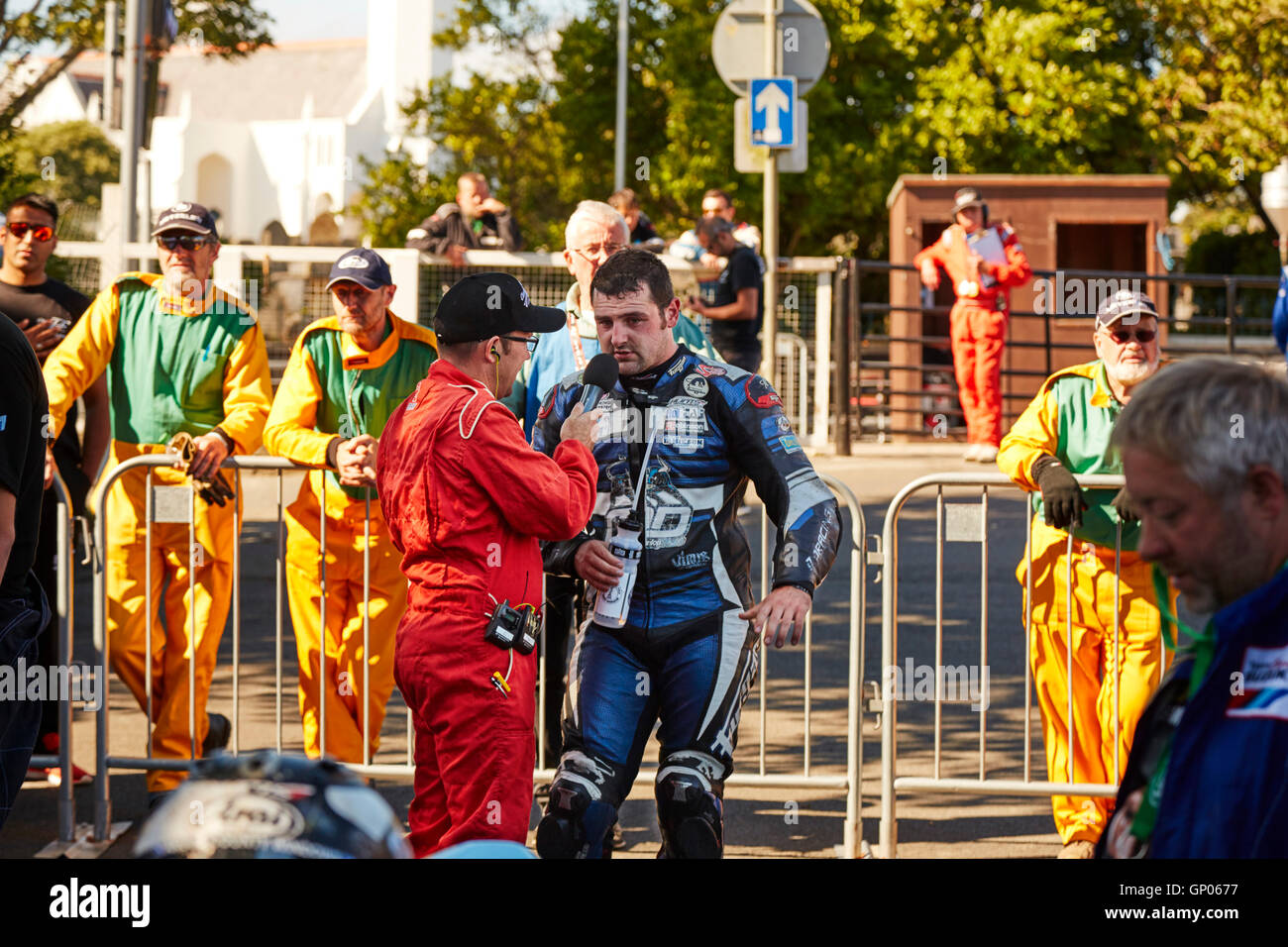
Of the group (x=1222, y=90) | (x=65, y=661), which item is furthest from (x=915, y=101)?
(x=65, y=661)

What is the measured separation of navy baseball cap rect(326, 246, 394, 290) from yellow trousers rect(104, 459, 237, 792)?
42.0 inches

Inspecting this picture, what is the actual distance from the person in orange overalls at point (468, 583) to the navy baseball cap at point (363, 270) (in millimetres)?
2138

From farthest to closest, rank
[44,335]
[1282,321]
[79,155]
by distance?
[79,155]
[44,335]
[1282,321]

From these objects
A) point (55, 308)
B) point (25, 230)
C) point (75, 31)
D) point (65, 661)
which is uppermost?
point (75, 31)

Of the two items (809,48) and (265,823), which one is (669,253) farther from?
(265,823)

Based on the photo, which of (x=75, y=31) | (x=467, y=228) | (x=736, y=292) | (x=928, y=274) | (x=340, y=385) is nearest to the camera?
(x=340, y=385)

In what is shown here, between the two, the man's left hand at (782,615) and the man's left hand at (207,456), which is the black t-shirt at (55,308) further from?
the man's left hand at (782,615)

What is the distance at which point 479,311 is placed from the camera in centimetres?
448

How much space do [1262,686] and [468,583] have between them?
2.48 metres

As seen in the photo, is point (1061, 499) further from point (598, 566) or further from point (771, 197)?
point (771, 197)

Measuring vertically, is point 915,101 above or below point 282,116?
below

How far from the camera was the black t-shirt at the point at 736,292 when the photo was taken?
11930mm

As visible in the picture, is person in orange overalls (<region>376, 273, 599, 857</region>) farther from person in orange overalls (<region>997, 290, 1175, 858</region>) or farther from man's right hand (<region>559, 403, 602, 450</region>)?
person in orange overalls (<region>997, 290, 1175, 858</region>)
